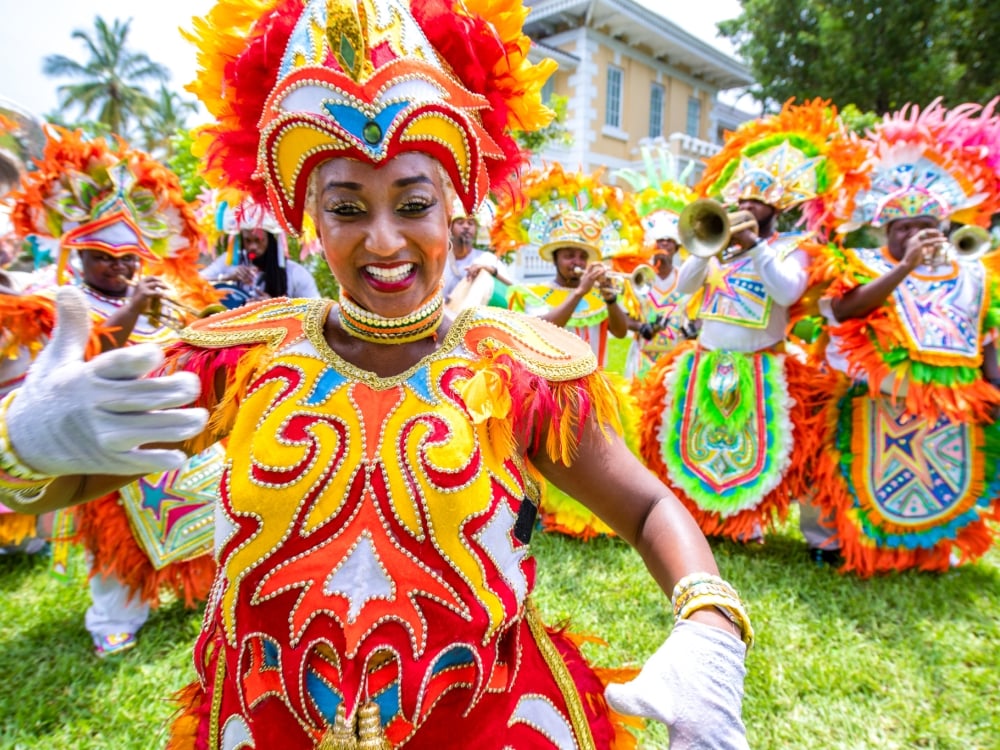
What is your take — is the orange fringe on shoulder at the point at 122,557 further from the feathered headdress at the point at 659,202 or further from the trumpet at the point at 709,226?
the feathered headdress at the point at 659,202

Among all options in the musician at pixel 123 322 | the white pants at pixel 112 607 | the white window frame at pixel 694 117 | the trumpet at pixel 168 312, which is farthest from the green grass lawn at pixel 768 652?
the white window frame at pixel 694 117

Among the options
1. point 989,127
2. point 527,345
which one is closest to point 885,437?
point 989,127

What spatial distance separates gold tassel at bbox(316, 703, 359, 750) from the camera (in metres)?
1.20

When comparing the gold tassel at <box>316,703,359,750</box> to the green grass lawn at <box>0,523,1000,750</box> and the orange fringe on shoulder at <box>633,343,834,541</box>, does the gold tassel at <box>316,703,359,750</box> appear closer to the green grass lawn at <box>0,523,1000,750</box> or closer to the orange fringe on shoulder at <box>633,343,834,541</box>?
the green grass lawn at <box>0,523,1000,750</box>

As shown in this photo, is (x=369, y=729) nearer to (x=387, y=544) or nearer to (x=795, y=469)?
(x=387, y=544)

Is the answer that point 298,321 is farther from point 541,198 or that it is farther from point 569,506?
point 541,198

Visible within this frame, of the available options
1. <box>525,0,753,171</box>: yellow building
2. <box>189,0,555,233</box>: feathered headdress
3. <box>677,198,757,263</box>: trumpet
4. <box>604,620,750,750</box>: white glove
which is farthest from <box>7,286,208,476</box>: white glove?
<box>525,0,753,171</box>: yellow building

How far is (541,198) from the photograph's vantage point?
5551 mm

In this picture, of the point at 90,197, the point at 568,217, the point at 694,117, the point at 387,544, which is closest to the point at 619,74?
the point at 694,117

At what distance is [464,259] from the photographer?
20.3 feet

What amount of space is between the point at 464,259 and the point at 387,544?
202 inches

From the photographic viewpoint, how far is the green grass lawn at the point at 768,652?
2.75 metres

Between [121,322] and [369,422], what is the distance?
2.55m

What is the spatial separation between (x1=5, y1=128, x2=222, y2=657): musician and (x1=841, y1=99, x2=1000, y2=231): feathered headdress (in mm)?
4140
